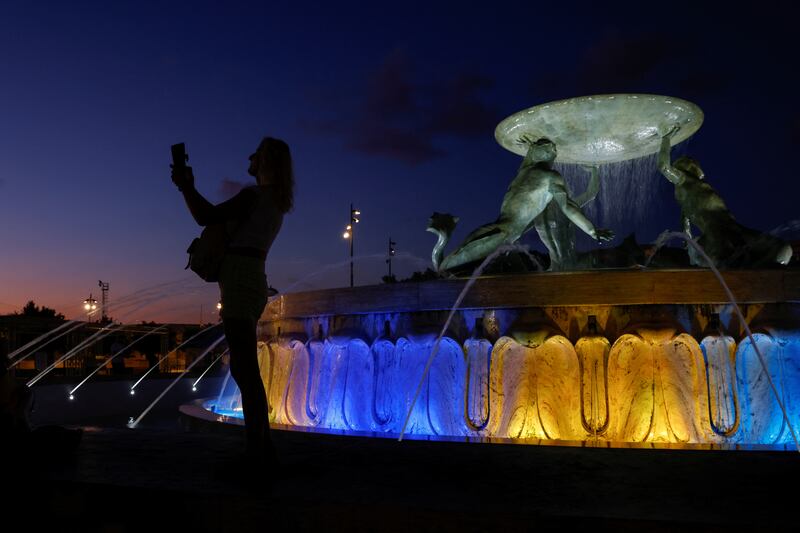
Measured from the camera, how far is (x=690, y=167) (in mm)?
10320

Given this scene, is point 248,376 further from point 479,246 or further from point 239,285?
point 479,246

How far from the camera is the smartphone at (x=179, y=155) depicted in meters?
3.51

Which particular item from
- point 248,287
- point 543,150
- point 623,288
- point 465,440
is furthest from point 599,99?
point 248,287

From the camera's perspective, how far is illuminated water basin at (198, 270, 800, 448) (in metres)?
7.18

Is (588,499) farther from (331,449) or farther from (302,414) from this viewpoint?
(302,414)

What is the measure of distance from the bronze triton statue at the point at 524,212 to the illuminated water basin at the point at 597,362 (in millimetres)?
1833

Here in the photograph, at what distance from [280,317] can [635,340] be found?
184 inches

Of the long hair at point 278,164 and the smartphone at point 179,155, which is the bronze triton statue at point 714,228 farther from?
the smartphone at point 179,155

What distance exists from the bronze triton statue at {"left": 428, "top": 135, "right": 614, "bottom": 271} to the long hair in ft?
A: 19.8

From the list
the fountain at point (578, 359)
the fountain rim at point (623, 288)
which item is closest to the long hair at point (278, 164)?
the fountain at point (578, 359)

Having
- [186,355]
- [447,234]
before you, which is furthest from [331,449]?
[186,355]

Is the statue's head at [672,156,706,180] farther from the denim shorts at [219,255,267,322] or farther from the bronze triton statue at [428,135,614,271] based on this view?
the denim shorts at [219,255,267,322]

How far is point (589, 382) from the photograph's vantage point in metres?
7.37

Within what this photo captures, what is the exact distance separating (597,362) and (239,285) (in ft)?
15.4
